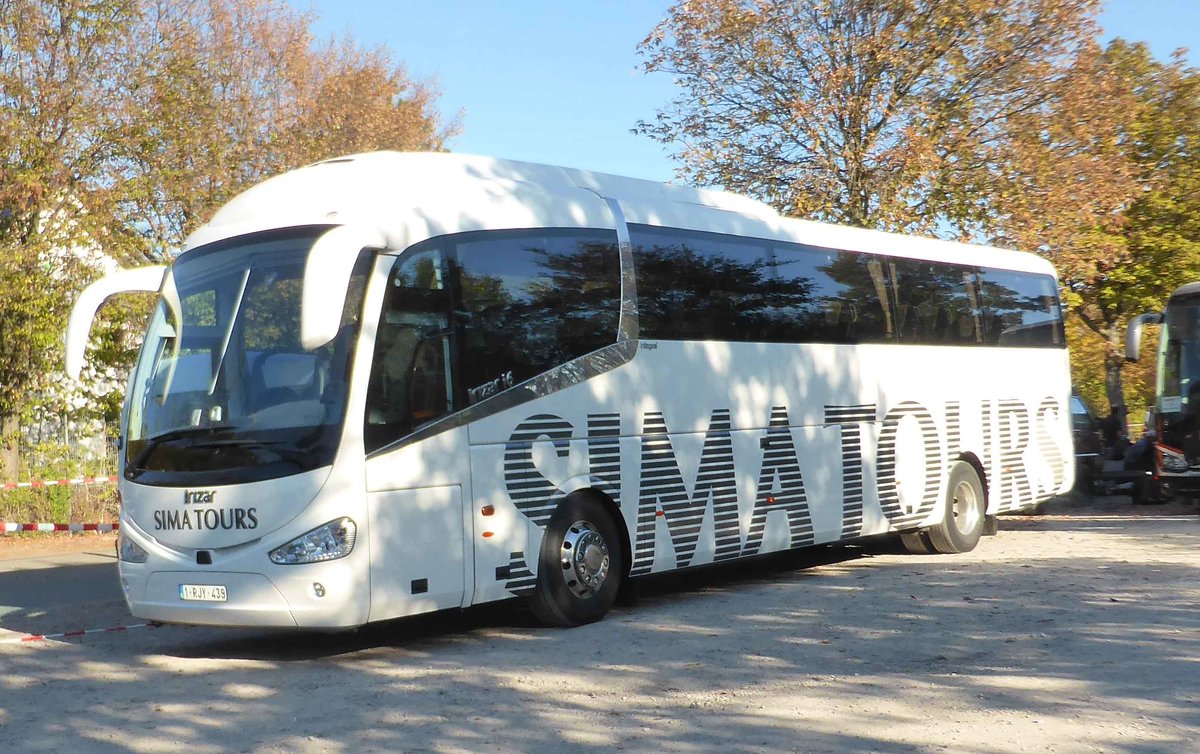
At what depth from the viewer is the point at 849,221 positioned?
2395 cm

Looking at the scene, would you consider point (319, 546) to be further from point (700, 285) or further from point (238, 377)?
point (700, 285)

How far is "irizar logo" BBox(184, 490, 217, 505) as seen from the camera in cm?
937

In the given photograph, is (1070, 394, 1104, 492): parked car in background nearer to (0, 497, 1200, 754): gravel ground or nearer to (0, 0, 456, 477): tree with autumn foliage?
(0, 497, 1200, 754): gravel ground

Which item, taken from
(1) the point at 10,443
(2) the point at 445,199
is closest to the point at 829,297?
(2) the point at 445,199

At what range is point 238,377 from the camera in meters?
9.42

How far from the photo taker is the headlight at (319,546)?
9109mm

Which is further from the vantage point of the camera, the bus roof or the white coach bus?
the bus roof

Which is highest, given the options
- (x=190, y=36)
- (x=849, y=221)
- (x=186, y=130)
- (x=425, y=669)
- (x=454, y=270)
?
(x=190, y=36)

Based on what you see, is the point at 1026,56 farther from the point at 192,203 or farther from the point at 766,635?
the point at 766,635

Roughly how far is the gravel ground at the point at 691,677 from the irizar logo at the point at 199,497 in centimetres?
112

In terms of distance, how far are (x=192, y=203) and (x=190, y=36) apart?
2.95m

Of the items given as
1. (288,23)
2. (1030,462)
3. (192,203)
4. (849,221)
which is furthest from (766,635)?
(288,23)

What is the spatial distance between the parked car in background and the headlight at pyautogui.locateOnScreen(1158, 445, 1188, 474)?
14.6ft

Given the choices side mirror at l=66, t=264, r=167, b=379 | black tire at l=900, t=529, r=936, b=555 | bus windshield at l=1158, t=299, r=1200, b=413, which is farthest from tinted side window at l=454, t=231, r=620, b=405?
bus windshield at l=1158, t=299, r=1200, b=413
